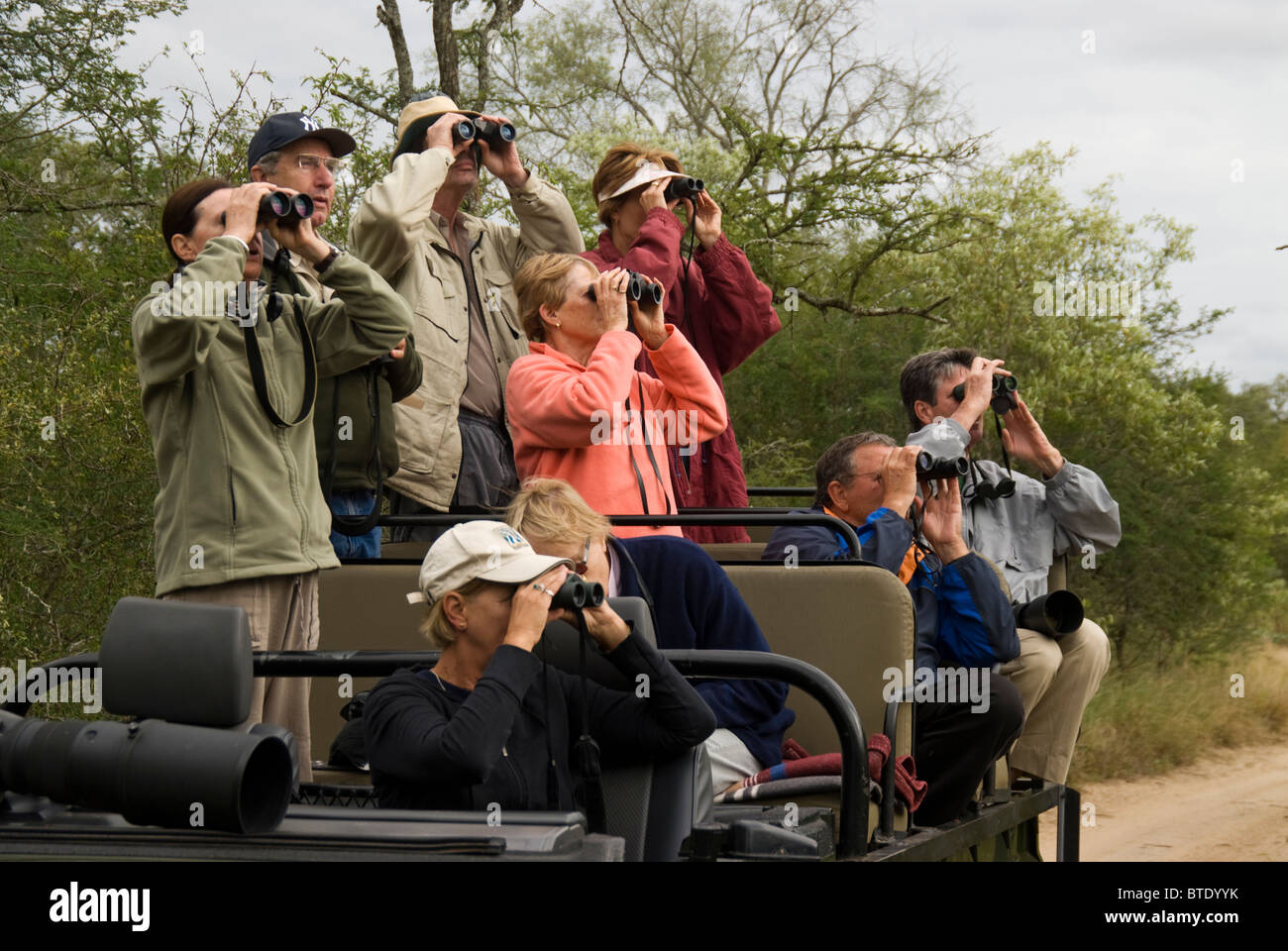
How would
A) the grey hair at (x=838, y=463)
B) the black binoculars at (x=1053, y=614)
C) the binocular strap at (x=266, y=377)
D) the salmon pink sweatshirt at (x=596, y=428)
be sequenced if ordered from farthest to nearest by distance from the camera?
1. the black binoculars at (x=1053, y=614)
2. the grey hair at (x=838, y=463)
3. the salmon pink sweatshirt at (x=596, y=428)
4. the binocular strap at (x=266, y=377)

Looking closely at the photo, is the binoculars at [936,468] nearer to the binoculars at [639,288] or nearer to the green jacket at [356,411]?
the binoculars at [639,288]

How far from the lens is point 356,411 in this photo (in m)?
4.31

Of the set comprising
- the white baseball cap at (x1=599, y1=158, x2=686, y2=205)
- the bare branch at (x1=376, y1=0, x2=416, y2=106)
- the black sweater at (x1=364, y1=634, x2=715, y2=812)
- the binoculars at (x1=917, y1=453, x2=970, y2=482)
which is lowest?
the black sweater at (x1=364, y1=634, x2=715, y2=812)

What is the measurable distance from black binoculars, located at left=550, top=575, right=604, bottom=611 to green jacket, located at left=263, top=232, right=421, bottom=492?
63.4 inches

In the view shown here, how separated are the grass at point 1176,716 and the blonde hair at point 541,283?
20.0 ft

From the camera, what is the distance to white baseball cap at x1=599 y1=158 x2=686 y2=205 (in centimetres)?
516

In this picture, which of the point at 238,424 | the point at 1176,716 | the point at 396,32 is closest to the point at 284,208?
the point at 238,424

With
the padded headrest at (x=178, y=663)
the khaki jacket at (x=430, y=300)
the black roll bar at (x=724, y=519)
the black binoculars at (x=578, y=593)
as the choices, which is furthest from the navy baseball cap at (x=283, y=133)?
the padded headrest at (x=178, y=663)

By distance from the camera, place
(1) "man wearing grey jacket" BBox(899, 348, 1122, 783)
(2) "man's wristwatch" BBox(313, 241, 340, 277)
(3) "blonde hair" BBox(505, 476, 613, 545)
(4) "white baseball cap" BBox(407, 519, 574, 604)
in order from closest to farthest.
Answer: (4) "white baseball cap" BBox(407, 519, 574, 604)
(3) "blonde hair" BBox(505, 476, 613, 545)
(2) "man's wristwatch" BBox(313, 241, 340, 277)
(1) "man wearing grey jacket" BBox(899, 348, 1122, 783)

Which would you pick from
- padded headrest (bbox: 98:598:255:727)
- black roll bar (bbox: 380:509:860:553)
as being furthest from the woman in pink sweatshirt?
padded headrest (bbox: 98:598:255:727)

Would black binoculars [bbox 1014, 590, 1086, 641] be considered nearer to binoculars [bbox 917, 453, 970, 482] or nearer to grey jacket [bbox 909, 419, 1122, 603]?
grey jacket [bbox 909, 419, 1122, 603]

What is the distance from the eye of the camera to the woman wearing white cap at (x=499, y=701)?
2766 mm

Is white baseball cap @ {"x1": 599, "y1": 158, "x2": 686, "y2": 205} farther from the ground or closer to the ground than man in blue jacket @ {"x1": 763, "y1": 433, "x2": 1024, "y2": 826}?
farther from the ground

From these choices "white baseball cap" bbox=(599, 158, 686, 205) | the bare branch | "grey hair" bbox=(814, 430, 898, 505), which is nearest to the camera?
"grey hair" bbox=(814, 430, 898, 505)
